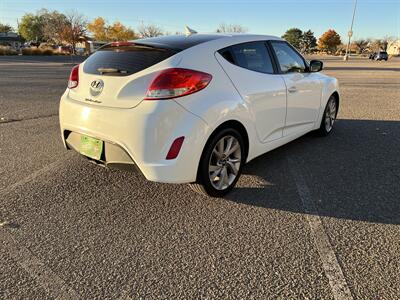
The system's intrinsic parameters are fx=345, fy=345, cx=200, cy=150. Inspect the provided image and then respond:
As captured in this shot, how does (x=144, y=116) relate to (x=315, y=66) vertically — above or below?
below

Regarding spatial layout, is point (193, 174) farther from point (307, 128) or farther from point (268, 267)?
point (307, 128)

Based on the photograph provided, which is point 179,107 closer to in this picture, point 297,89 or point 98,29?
point 297,89

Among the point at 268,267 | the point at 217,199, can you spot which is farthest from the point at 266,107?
the point at 268,267

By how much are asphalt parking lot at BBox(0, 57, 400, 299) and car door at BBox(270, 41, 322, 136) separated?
0.51 meters

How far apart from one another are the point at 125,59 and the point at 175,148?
1.02 m

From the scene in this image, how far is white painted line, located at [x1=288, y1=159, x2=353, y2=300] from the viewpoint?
7.28ft

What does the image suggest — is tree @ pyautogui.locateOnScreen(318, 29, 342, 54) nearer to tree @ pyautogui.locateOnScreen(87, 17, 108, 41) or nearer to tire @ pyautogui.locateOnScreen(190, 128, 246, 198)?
tree @ pyautogui.locateOnScreen(87, 17, 108, 41)

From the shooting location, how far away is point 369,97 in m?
10.7

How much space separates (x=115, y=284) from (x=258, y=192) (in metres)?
1.85

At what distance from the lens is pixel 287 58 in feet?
14.7

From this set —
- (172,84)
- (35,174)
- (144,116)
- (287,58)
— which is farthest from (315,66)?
(35,174)

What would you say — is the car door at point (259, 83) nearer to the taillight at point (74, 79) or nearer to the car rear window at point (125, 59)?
the car rear window at point (125, 59)

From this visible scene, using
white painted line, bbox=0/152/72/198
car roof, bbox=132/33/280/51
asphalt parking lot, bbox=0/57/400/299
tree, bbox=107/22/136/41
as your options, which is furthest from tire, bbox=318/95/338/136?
tree, bbox=107/22/136/41

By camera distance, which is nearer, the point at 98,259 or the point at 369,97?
the point at 98,259
